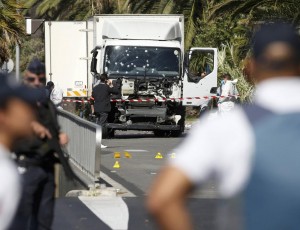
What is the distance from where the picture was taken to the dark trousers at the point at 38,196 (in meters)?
9.20

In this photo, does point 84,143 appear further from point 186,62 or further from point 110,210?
point 186,62

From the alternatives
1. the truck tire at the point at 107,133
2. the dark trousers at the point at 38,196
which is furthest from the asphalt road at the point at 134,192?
the dark trousers at the point at 38,196

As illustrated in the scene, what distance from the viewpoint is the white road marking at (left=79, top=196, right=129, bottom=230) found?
42.6 feet

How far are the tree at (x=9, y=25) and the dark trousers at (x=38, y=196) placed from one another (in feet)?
77.5

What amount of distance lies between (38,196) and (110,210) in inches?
189

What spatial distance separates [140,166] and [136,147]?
5911mm

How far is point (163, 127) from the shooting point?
30172 mm

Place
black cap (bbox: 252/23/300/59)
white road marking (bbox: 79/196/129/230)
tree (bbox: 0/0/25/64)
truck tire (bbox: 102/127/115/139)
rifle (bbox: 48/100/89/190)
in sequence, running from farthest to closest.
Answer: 1. tree (bbox: 0/0/25/64)
2. truck tire (bbox: 102/127/115/139)
3. white road marking (bbox: 79/196/129/230)
4. rifle (bbox: 48/100/89/190)
5. black cap (bbox: 252/23/300/59)

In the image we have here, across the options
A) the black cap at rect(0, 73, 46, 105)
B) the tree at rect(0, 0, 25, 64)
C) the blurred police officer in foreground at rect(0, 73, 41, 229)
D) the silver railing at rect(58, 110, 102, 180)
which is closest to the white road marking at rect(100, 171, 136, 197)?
the silver railing at rect(58, 110, 102, 180)

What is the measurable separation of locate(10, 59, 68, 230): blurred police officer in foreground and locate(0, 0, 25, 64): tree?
23.6m

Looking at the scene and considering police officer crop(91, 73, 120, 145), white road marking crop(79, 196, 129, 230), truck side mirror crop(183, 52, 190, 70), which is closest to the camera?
white road marking crop(79, 196, 129, 230)

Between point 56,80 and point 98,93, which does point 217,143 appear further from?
point 56,80

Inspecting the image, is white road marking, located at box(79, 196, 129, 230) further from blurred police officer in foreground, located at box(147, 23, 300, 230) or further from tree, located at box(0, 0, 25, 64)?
tree, located at box(0, 0, 25, 64)

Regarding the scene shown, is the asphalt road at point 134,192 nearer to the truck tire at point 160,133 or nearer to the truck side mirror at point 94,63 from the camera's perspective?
the truck side mirror at point 94,63
